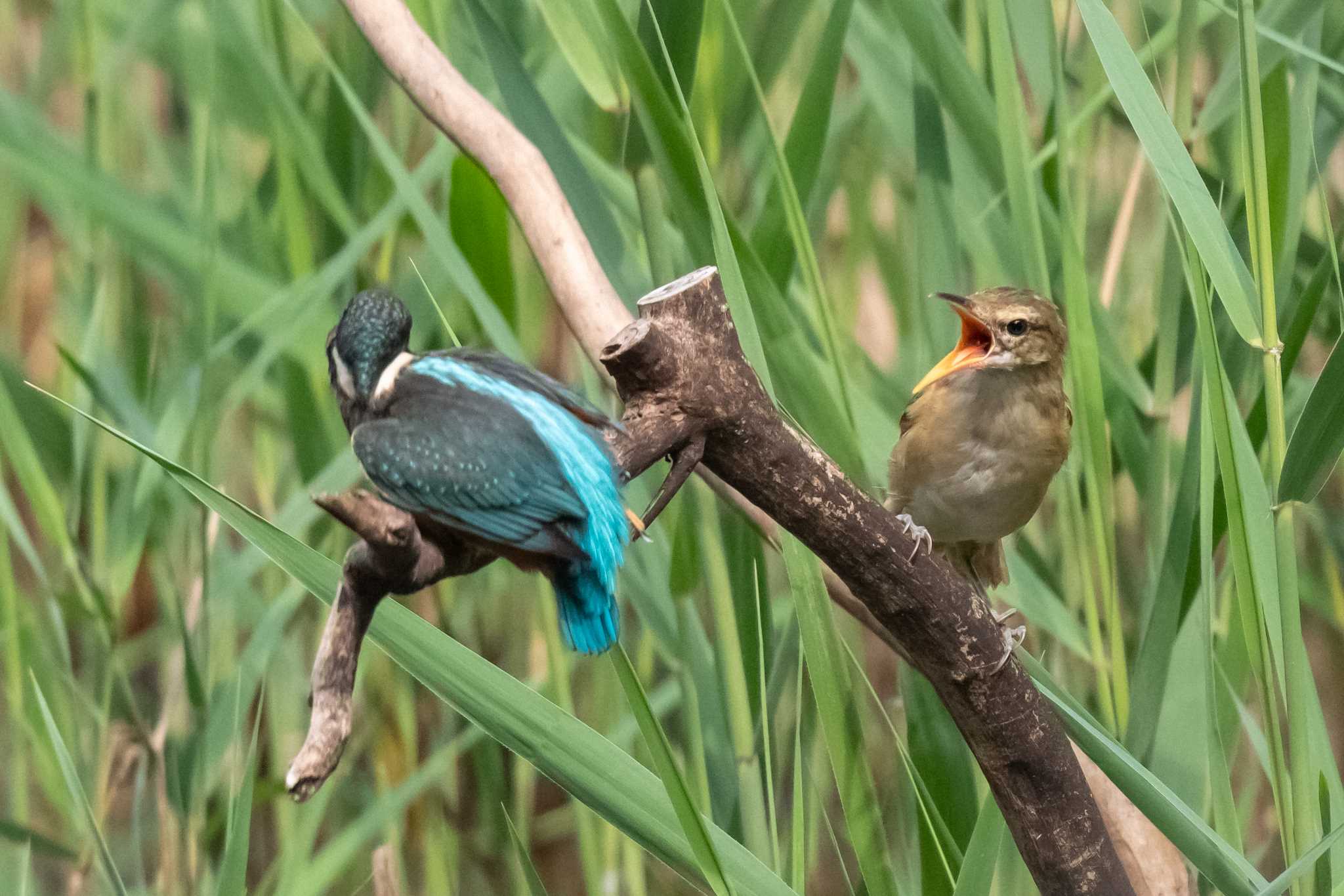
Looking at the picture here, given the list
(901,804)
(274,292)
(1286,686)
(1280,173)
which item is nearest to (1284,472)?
(1286,686)

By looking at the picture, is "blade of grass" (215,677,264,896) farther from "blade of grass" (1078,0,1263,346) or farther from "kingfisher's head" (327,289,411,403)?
"blade of grass" (1078,0,1263,346)

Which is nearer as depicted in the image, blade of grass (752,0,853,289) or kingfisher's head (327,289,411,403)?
kingfisher's head (327,289,411,403)

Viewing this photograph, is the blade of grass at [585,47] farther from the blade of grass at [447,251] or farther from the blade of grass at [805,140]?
the blade of grass at [447,251]

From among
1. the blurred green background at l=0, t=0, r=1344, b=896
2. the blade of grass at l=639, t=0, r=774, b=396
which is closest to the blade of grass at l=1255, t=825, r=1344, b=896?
the blurred green background at l=0, t=0, r=1344, b=896

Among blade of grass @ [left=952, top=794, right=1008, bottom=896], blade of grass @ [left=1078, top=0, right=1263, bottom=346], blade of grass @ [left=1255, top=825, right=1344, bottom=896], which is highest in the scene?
blade of grass @ [left=1078, top=0, right=1263, bottom=346]

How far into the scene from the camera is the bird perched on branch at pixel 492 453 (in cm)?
80

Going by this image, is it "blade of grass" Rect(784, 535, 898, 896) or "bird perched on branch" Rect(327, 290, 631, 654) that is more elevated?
"bird perched on branch" Rect(327, 290, 631, 654)

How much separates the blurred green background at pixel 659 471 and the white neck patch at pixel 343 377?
0.51 ft

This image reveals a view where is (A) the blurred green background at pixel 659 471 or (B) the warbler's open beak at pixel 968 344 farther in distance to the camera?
(B) the warbler's open beak at pixel 968 344

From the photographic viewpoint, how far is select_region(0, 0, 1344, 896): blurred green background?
1109 mm

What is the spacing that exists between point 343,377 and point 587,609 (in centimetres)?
21

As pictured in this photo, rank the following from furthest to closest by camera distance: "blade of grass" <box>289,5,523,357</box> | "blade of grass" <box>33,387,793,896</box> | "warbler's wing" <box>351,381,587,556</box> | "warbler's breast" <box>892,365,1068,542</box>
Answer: "warbler's breast" <box>892,365,1068,542</box> < "blade of grass" <box>289,5,523,357</box> < "blade of grass" <box>33,387,793,896</box> < "warbler's wing" <box>351,381,587,556</box>

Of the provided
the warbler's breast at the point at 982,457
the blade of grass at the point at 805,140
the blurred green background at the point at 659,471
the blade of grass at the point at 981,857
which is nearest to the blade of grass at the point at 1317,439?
the blurred green background at the point at 659,471

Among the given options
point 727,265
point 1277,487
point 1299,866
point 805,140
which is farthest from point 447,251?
point 1299,866
